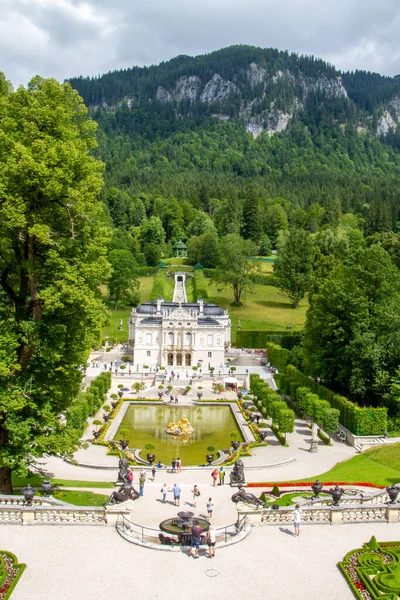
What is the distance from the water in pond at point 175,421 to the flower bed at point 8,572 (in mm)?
19009

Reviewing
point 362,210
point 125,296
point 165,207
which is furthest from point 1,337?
point 362,210

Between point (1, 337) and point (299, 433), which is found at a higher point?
point (1, 337)

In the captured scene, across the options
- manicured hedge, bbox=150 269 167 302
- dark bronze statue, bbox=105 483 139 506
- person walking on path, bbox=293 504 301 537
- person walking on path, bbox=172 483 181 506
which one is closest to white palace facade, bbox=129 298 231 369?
manicured hedge, bbox=150 269 167 302

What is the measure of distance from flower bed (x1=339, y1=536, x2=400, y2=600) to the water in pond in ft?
61.0

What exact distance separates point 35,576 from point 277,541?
880 cm

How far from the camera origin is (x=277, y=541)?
21250mm

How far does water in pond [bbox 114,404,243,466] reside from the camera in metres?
40.5

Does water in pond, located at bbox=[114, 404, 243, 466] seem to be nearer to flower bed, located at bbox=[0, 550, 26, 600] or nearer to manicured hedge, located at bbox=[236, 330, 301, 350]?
flower bed, located at bbox=[0, 550, 26, 600]

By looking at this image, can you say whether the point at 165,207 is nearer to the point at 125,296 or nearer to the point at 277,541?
the point at 125,296

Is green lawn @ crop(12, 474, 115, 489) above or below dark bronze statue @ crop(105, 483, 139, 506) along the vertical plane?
below

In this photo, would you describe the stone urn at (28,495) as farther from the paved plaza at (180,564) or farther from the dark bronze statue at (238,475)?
the dark bronze statue at (238,475)

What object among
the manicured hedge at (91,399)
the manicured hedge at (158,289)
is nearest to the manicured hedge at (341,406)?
the manicured hedge at (91,399)

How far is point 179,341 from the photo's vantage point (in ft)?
249

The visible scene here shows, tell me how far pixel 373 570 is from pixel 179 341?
189ft
